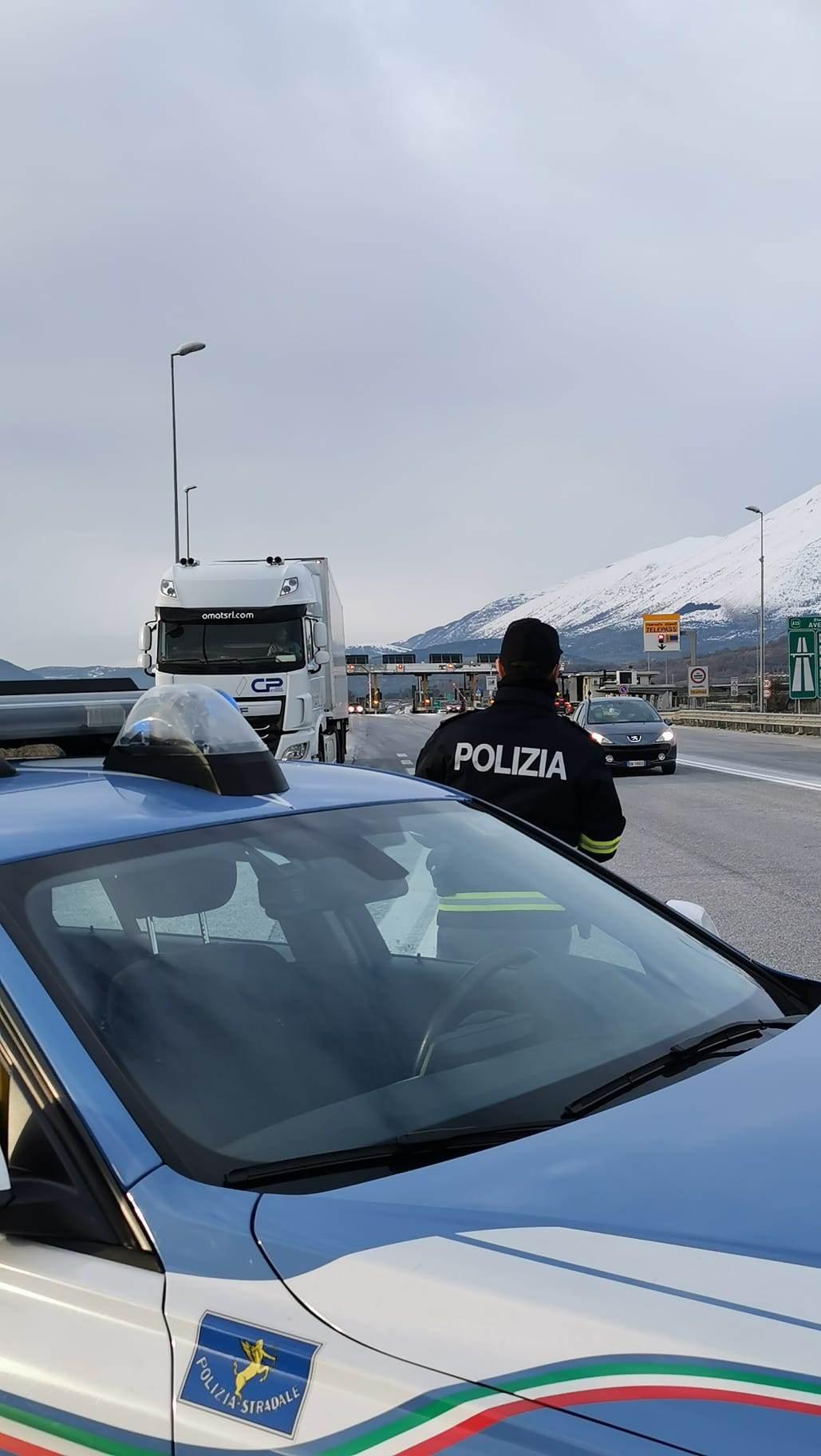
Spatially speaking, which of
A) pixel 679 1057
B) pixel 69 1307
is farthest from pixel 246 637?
pixel 69 1307

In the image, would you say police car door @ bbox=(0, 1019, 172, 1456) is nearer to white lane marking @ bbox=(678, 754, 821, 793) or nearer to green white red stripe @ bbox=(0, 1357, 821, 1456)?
green white red stripe @ bbox=(0, 1357, 821, 1456)

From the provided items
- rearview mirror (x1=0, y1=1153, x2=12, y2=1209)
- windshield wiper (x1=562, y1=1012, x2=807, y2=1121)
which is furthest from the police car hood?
rearview mirror (x1=0, y1=1153, x2=12, y2=1209)

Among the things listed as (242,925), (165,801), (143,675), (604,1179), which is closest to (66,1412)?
(604,1179)

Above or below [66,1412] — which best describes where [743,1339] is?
above

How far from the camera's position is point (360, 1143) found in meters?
1.98

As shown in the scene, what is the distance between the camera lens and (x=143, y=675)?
22.9 m

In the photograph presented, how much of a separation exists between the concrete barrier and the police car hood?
137 ft

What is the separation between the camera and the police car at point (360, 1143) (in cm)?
142

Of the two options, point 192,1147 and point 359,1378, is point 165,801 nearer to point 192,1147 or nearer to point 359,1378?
point 192,1147

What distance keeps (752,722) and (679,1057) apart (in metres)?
48.6

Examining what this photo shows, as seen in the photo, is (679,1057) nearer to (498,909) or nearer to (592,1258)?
(498,909)

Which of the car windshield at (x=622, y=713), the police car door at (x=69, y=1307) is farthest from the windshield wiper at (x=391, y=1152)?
the car windshield at (x=622, y=713)

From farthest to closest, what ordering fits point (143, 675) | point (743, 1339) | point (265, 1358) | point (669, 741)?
point (669, 741)
point (143, 675)
point (265, 1358)
point (743, 1339)

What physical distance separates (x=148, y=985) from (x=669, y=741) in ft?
76.1
